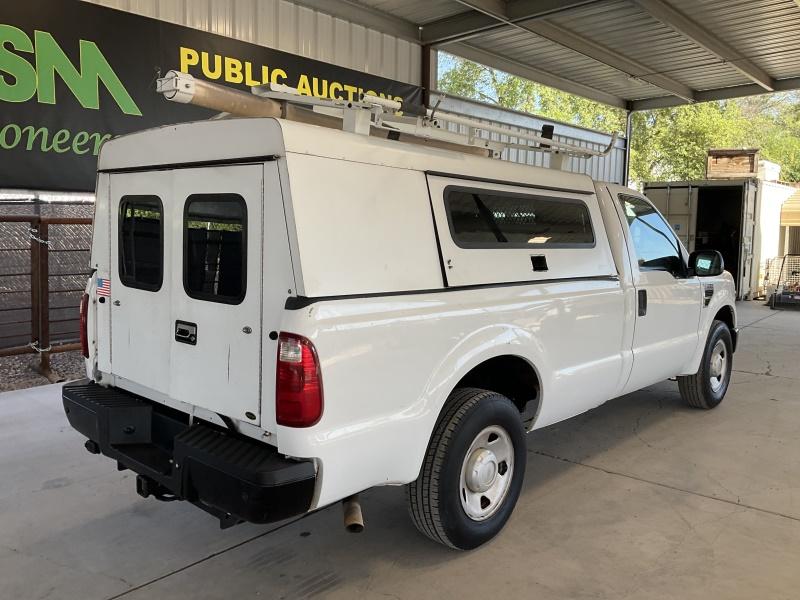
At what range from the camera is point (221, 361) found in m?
3.04

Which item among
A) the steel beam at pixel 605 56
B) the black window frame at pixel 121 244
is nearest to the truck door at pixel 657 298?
the black window frame at pixel 121 244

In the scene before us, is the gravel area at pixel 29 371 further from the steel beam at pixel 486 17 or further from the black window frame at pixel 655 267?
the steel beam at pixel 486 17

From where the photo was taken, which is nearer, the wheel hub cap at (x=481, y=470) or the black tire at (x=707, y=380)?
the wheel hub cap at (x=481, y=470)

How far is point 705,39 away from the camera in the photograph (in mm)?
10883

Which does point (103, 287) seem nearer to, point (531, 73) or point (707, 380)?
point (707, 380)

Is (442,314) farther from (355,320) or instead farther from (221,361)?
(221,361)

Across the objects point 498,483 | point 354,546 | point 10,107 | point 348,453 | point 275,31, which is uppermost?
point 275,31

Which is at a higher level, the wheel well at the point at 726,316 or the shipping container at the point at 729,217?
the shipping container at the point at 729,217

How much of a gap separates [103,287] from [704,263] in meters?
4.56

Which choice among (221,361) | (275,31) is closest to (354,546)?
(221,361)

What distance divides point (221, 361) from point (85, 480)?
84.8 inches

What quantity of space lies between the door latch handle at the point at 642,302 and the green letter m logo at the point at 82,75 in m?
5.91

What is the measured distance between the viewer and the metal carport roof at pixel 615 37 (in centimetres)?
973

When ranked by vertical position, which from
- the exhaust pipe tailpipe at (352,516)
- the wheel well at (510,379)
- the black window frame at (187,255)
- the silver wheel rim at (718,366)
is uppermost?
the black window frame at (187,255)
